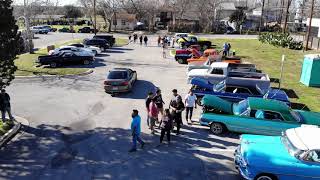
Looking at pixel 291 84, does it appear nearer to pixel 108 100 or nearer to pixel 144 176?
pixel 108 100

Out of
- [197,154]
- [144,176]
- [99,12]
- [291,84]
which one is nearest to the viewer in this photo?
[144,176]

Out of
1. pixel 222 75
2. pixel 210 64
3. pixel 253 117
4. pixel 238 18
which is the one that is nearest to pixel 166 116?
pixel 253 117

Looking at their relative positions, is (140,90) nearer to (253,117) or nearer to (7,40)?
(7,40)

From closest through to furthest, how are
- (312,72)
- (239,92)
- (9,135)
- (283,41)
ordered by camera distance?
(9,135) < (239,92) < (312,72) < (283,41)

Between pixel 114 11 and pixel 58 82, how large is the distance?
48045 millimetres

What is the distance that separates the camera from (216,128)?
47.9 feet

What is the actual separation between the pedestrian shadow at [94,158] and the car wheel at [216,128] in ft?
4.61

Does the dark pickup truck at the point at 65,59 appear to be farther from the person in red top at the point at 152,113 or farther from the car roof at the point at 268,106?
the car roof at the point at 268,106

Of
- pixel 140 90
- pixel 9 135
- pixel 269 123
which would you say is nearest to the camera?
pixel 269 123

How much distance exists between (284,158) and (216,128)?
14.9ft

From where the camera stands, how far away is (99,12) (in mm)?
75562

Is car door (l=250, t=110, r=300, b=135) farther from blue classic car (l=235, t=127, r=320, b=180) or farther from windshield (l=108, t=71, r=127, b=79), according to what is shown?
windshield (l=108, t=71, r=127, b=79)

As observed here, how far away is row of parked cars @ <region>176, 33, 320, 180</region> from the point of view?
10039 mm

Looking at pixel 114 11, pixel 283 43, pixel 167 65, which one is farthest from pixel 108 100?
pixel 114 11
